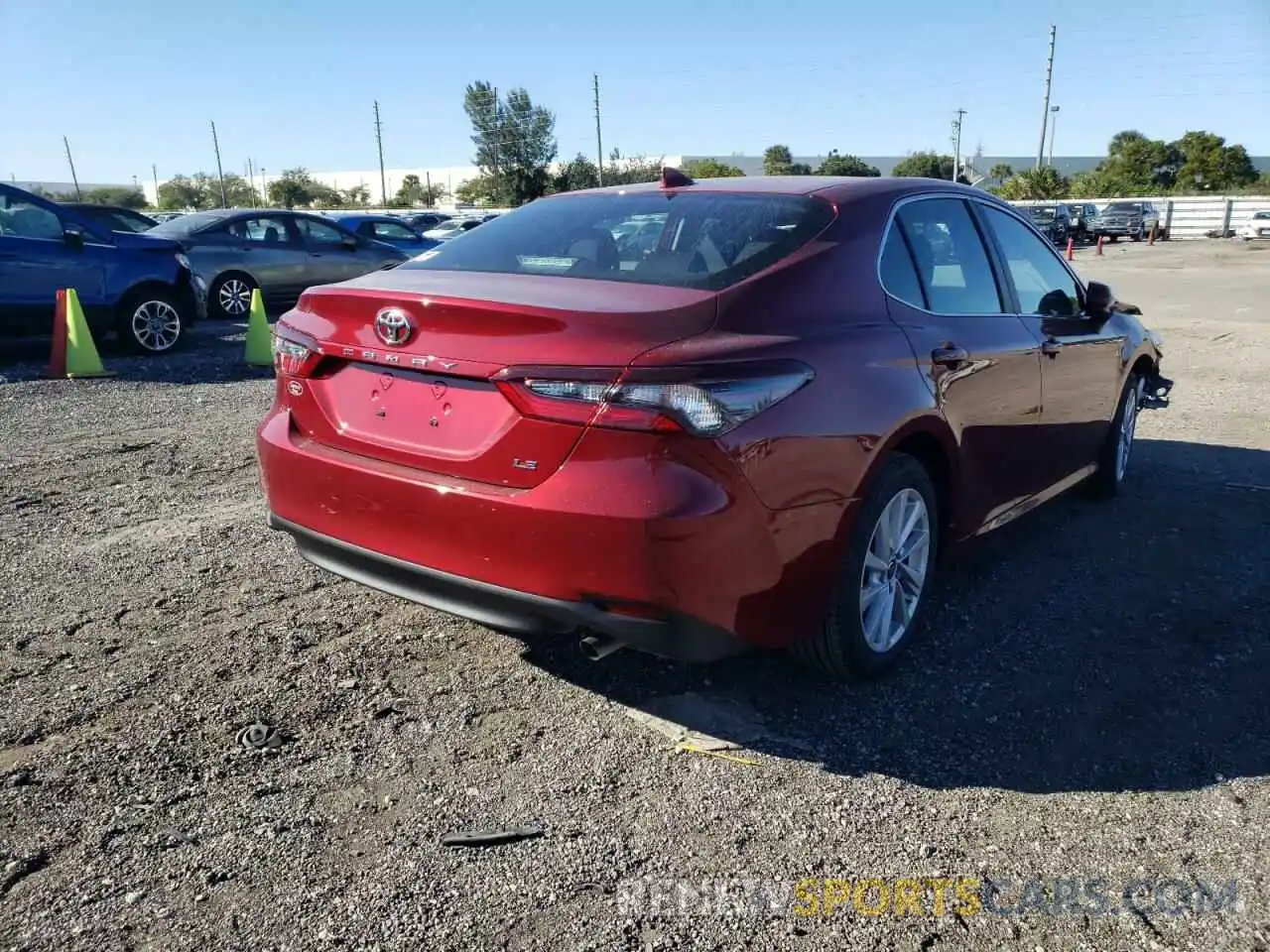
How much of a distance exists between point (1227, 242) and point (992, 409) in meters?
43.6

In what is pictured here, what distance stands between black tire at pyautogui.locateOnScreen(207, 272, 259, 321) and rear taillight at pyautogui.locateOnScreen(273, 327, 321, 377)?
36.4 ft

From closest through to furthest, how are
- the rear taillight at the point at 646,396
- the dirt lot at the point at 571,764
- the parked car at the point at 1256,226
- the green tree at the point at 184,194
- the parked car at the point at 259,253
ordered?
the dirt lot at the point at 571,764 < the rear taillight at the point at 646,396 < the parked car at the point at 259,253 < the parked car at the point at 1256,226 < the green tree at the point at 184,194

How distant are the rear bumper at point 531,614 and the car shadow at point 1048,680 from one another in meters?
0.54

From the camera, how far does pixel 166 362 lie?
34.4 feet

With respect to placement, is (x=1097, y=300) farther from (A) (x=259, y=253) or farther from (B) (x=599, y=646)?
(A) (x=259, y=253)

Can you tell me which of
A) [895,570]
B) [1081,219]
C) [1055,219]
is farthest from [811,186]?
[1081,219]

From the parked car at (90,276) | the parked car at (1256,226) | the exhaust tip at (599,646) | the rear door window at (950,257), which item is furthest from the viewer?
the parked car at (1256,226)

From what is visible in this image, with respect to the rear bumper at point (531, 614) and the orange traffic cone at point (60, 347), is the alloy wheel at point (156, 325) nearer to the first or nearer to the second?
the orange traffic cone at point (60, 347)

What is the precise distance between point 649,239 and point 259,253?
11828 mm

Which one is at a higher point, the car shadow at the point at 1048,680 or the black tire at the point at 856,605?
the black tire at the point at 856,605

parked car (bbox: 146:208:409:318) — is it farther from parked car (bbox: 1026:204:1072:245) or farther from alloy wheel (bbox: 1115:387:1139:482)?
parked car (bbox: 1026:204:1072:245)

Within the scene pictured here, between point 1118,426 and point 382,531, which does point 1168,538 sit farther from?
point 382,531

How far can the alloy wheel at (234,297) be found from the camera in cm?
1373

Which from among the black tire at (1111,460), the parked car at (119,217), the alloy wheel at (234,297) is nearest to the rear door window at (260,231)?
the alloy wheel at (234,297)
